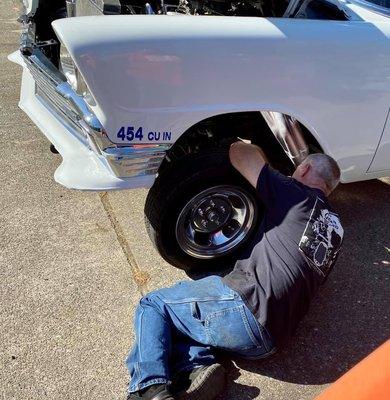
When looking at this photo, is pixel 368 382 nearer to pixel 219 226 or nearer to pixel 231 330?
pixel 231 330

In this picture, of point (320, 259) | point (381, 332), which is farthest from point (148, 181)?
point (381, 332)

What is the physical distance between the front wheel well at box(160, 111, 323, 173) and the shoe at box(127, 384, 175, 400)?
3.67 feet

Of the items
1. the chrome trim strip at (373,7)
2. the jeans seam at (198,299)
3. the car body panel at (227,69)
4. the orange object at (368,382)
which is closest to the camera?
the orange object at (368,382)

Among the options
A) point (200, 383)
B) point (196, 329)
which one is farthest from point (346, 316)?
point (200, 383)

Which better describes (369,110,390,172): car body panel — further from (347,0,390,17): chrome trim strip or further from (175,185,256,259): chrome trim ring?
(175,185,256,259): chrome trim ring

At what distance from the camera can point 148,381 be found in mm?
2168

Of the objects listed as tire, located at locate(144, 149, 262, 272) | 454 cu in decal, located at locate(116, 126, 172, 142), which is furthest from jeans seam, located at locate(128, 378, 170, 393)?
454 cu in decal, located at locate(116, 126, 172, 142)

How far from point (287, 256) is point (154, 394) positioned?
0.85m

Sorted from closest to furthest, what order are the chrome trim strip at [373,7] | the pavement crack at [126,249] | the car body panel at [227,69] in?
the car body panel at [227,69], the pavement crack at [126,249], the chrome trim strip at [373,7]

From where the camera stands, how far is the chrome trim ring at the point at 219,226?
110 inches

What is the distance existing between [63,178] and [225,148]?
0.83 metres

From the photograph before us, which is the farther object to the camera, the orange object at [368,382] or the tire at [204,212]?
the tire at [204,212]

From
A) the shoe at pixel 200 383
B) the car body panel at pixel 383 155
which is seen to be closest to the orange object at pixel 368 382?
the shoe at pixel 200 383

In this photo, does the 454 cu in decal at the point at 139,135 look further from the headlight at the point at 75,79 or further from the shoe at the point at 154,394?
the shoe at the point at 154,394
